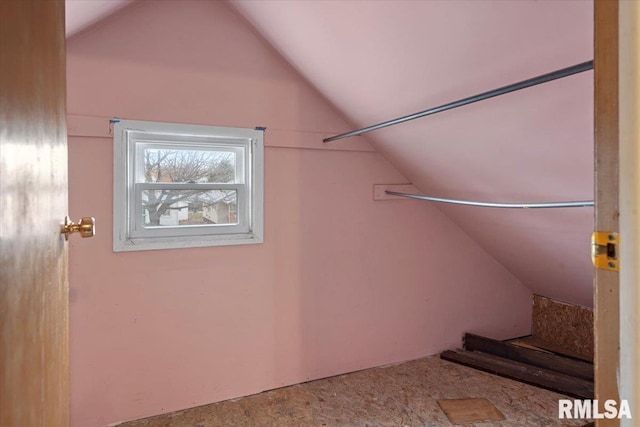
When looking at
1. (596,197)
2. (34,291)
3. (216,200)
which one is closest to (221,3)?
(216,200)

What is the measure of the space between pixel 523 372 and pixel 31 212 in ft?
9.87

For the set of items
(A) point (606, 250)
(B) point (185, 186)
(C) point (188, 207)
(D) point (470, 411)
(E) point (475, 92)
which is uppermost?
(E) point (475, 92)

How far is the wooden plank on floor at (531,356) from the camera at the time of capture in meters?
2.71

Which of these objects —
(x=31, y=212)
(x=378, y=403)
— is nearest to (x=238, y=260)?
(x=378, y=403)

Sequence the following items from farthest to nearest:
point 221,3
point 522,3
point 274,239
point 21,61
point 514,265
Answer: point 514,265 < point 274,239 < point 221,3 < point 522,3 < point 21,61

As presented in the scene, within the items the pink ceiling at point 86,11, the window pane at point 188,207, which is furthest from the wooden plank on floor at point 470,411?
the pink ceiling at point 86,11

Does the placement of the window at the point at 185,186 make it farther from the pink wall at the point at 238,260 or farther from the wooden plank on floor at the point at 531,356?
the wooden plank on floor at the point at 531,356

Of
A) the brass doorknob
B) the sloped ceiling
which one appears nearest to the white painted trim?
the sloped ceiling

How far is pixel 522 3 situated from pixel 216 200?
1874 mm

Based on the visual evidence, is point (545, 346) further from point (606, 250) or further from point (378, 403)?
point (606, 250)

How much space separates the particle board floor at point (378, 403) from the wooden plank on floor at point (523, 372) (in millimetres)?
45

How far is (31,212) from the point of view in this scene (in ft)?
2.13

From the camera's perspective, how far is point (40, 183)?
0.72m

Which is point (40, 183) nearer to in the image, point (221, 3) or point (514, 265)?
point (221, 3)
